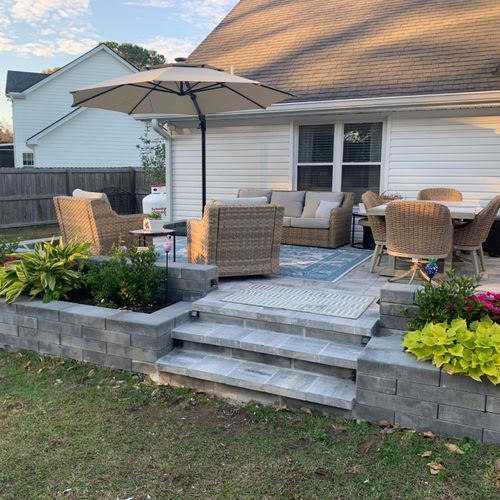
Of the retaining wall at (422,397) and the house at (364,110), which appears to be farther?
the house at (364,110)

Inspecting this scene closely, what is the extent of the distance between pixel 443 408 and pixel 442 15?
809cm

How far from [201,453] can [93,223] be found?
390 centimetres

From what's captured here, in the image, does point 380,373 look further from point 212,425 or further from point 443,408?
point 212,425

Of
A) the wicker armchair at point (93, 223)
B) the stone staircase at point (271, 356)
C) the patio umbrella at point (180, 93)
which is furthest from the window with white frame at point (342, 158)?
the stone staircase at point (271, 356)

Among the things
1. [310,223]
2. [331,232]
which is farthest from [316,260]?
[310,223]

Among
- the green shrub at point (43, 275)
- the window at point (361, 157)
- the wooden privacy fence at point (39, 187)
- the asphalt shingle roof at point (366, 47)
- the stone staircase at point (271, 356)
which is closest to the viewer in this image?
the stone staircase at point (271, 356)

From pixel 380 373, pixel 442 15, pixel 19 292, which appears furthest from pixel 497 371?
pixel 442 15

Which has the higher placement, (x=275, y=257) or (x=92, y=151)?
(x=92, y=151)

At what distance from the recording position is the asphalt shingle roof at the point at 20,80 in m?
18.3

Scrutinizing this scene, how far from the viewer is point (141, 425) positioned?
307cm

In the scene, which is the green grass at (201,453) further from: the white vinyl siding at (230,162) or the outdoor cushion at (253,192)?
the white vinyl siding at (230,162)

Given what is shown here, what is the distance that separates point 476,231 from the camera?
16.9 ft

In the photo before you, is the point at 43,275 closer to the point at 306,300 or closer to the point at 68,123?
the point at 306,300

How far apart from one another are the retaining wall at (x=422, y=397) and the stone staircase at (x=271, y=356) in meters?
0.16
